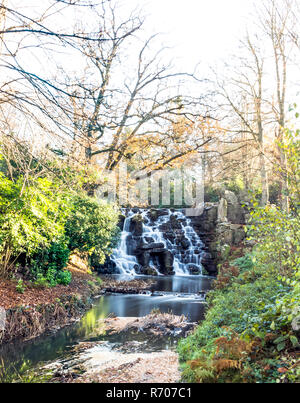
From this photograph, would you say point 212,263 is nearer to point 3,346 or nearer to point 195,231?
point 195,231

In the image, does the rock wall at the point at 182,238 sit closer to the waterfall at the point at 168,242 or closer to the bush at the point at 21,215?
the waterfall at the point at 168,242

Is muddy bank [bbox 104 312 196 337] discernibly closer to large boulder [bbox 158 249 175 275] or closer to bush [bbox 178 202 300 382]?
bush [bbox 178 202 300 382]

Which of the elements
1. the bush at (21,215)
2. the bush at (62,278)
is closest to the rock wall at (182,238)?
the bush at (62,278)

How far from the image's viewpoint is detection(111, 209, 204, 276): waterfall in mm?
17766

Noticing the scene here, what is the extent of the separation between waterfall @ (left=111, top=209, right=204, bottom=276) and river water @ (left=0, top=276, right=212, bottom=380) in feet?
14.5

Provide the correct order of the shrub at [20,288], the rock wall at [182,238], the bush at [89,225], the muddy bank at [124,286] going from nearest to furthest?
the shrub at [20,288] < the bush at [89,225] < the muddy bank at [124,286] < the rock wall at [182,238]

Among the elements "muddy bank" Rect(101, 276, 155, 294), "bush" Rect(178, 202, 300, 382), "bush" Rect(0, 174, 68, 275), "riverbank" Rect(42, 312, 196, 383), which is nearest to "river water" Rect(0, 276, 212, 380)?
"riverbank" Rect(42, 312, 196, 383)

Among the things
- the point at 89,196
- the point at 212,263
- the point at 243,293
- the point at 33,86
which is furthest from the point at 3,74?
the point at 212,263

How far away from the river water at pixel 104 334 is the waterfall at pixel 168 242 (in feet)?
14.5

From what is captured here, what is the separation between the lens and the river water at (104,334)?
223 inches

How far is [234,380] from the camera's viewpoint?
3.43 m

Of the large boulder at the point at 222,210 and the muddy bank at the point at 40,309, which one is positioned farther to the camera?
the large boulder at the point at 222,210

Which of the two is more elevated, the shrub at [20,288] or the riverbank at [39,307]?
the shrub at [20,288]

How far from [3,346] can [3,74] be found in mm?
5186
